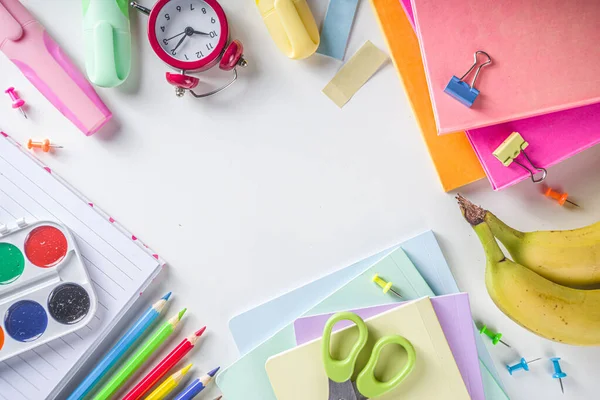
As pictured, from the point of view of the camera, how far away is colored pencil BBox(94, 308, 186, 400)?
0.83 metres

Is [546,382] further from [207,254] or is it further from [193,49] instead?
[193,49]

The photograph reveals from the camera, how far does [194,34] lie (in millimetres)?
800

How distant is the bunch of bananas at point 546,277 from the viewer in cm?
74

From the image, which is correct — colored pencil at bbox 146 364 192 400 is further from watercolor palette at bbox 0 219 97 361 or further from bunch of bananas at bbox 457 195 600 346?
bunch of bananas at bbox 457 195 600 346

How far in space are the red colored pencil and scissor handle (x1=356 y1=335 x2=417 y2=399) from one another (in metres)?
0.24

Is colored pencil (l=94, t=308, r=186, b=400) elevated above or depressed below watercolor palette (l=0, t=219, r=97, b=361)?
below

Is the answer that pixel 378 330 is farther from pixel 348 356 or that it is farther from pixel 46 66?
pixel 46 66

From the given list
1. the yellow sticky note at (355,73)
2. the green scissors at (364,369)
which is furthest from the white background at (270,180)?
the green scissors at (364,369)

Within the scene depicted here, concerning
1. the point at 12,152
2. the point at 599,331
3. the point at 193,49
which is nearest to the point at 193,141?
the point at 193,49

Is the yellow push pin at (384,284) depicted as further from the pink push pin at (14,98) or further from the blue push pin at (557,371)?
the pink push pin at (14,98)

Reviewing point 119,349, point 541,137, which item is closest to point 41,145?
point 119,349

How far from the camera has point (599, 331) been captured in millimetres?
736

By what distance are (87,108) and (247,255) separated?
1.01 feet

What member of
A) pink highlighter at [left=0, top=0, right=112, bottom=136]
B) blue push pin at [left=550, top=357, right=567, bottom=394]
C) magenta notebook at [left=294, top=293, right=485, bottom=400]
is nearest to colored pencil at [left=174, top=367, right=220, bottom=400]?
magenta notebook at [left=294, top=293, right=485, bottom=400]
